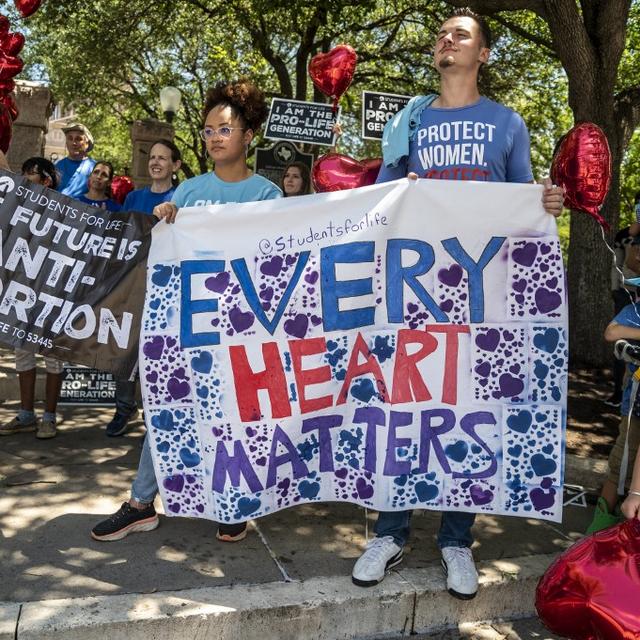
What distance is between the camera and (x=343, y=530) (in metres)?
3.64

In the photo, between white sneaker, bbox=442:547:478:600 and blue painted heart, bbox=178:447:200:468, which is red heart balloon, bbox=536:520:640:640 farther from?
blue painted heart, bbox=178:447:200:468

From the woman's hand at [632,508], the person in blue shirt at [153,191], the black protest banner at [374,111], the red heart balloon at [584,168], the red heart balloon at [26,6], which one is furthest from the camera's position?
the black protest banner at [374,111]

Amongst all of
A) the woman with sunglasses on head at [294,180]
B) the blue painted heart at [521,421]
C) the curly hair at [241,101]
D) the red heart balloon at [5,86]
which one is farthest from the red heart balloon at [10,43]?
the blue painted heart at [521,421]

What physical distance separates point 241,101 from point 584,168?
1645 mm

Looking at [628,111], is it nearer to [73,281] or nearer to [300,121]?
[300,121]

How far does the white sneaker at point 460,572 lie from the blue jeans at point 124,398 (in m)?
2.71

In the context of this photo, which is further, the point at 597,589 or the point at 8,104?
the point at 8,104

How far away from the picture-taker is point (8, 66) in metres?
4.14

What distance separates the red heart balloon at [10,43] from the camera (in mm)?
4156

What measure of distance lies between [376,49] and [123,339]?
14271 millimetres

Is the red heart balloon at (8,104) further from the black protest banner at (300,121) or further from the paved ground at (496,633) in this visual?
the paved ground at (496,633)

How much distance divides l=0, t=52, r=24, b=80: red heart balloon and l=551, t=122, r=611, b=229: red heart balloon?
10.2 feet

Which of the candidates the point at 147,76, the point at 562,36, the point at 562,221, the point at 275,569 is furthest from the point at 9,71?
the point at 562,221

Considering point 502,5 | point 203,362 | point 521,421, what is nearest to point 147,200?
point 203,362
